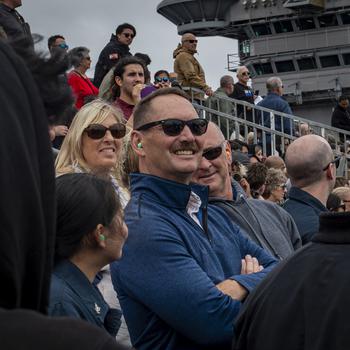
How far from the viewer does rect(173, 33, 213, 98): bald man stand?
15.4 meters

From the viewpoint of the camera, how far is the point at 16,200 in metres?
1.25

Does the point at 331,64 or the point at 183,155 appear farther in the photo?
the point at 331,64

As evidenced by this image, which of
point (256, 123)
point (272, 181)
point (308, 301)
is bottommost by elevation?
point (256, 123)

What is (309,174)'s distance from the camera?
585cm

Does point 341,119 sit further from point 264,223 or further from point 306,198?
point 264,223

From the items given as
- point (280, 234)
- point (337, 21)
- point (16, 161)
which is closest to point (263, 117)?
point (280, 234)

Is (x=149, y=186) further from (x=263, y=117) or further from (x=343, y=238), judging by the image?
(x=263, y=117)

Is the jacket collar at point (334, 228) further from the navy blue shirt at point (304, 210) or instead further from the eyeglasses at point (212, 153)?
the navy blue shirt at point (304, 210)

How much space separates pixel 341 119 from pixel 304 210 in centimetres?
1530

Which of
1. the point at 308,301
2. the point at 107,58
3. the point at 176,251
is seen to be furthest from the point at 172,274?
the point at 107,58

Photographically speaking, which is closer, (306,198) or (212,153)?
(212,153)

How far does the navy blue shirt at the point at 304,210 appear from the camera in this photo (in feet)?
18.3

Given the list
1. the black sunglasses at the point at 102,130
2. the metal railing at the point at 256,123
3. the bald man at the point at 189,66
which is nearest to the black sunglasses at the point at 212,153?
the black sunglasses at the point at 102,130

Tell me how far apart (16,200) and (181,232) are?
2.73m
